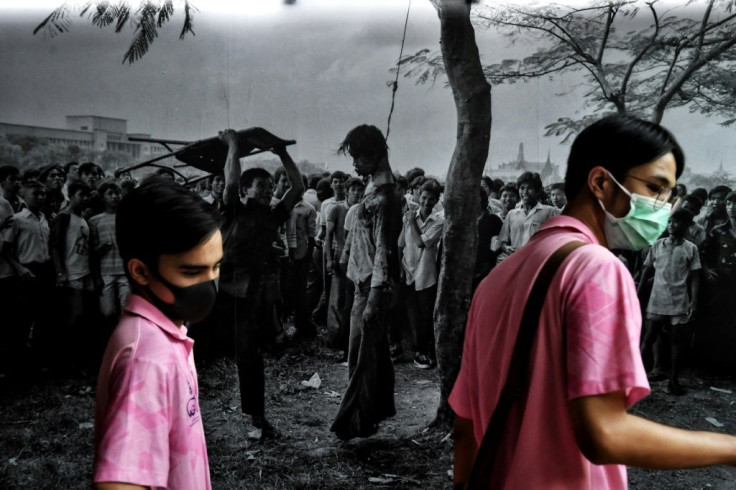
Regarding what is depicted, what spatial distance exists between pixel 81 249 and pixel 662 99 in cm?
363

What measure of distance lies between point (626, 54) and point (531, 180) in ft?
2.95

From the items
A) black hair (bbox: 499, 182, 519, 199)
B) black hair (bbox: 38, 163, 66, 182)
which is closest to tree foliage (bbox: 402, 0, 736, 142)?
black hair (bbox: 499, 182, 519, 199)

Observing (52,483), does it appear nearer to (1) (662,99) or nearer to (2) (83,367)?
(2) (83,367)

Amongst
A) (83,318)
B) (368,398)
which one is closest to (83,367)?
(83,318)

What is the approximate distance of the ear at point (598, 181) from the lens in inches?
52.4

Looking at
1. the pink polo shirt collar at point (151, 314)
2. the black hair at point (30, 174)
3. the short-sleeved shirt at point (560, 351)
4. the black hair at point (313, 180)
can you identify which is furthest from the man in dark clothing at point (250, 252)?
the short-sleeved shirt at point (560, 351)

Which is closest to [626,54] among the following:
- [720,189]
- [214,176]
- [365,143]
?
[720,189]

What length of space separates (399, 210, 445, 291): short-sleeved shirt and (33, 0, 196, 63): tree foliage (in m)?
1.75

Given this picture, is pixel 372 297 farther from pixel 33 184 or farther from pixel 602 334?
pixel 602 334

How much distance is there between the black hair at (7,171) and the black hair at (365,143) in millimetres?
1907

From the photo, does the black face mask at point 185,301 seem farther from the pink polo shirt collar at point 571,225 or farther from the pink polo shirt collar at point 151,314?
the pink polo shirt collar at point 571,225

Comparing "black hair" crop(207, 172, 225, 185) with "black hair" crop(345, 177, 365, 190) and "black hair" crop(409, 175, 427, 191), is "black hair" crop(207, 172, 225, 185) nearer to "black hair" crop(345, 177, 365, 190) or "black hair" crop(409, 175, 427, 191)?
"black hair" crop(345, 177, 365, 190)

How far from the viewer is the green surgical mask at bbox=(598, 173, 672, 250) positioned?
4.39 ft

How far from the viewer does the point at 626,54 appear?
12.0 ft
